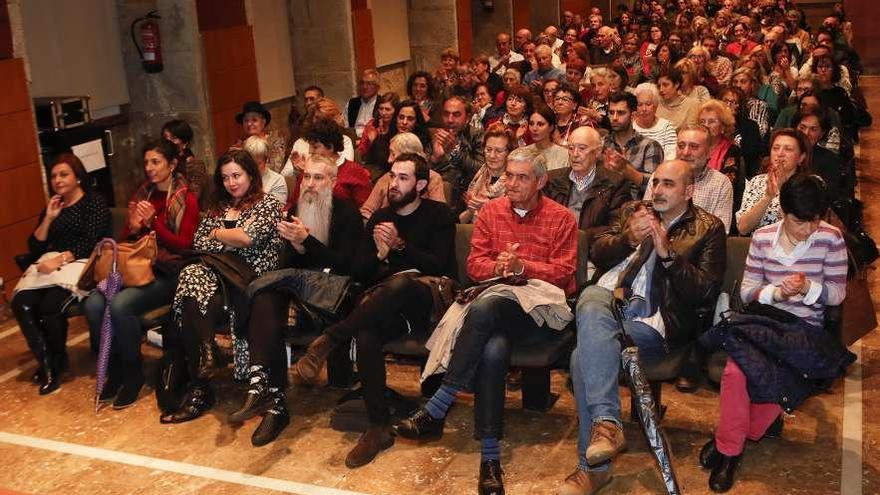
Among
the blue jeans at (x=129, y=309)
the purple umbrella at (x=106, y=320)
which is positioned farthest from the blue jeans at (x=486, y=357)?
the purple umbrella at (x=106, y=320)

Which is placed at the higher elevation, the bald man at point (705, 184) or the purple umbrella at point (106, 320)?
the bald man at point (705, 184)

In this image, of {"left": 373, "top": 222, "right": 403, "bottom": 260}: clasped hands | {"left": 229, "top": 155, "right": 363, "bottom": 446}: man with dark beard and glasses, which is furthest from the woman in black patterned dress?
{"left": 373, "top": 222, "right": 403, "bottom": 260}: clasped hands

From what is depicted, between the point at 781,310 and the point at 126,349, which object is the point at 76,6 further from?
the point at 781,310

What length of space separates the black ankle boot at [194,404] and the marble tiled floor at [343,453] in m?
0.05

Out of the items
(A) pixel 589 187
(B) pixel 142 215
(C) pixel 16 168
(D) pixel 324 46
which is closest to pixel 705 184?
(A) pixel 589 187

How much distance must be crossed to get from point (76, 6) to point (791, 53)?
7649mm

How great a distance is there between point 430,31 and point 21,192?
28.7 feet

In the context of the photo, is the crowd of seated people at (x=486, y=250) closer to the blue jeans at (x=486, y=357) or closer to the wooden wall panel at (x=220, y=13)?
the blue jeans at (x=486, y=357)

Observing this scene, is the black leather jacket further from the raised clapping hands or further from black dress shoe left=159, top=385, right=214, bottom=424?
black dress shoe left=159, top=385, right=214, bottom=424

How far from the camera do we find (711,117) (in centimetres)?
602

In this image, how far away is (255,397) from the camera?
189 inches

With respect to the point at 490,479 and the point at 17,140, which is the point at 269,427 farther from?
the point at 17,140

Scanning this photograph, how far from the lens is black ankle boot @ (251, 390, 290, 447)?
4.78m

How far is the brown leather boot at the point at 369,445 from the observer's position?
4.50 metres
